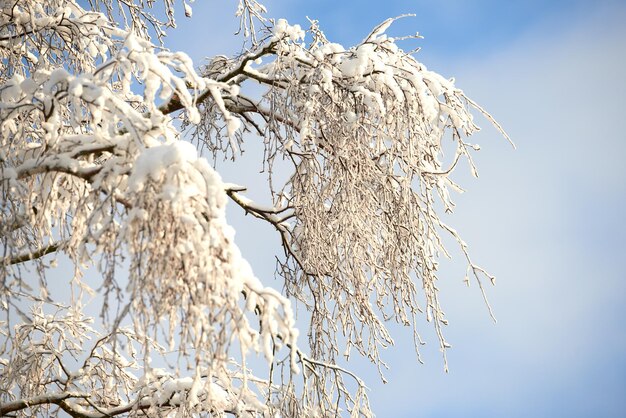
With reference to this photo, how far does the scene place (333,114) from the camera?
4129 millimetres

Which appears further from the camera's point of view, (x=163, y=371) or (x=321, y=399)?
(x=163, y=371)

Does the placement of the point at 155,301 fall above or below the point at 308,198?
below

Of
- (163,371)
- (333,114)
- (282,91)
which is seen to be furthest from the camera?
(163,371)

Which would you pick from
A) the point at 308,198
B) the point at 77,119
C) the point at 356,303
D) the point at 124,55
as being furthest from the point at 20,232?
the point at 356,303

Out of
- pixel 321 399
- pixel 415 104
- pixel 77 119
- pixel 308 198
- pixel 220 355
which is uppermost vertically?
pixel 415 104

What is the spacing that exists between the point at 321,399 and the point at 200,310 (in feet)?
6.06

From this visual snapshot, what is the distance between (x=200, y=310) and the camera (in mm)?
2812

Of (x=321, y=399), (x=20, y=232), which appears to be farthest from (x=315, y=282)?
(x=20, y=232)

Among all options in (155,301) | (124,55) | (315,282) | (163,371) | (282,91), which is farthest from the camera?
(163,371)

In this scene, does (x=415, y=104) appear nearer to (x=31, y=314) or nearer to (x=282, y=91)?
(x=282, y=91)

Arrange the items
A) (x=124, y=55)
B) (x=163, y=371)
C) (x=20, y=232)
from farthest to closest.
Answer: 1. (x=163, y=371)
2. (x=20, y=232)
3. (x=124, y=55)

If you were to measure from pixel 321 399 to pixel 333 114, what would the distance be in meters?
1.67

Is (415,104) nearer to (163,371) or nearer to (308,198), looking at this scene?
(308,198)

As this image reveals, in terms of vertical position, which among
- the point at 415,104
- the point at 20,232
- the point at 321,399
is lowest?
the point at 321,399
